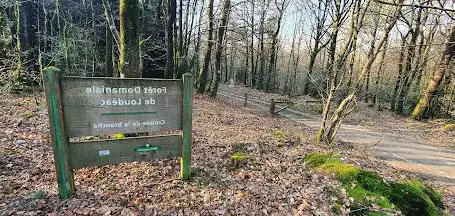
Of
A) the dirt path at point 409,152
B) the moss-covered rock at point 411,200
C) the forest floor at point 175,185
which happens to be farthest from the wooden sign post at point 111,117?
the dirt path at point 409,152

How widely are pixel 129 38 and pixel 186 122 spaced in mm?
2658

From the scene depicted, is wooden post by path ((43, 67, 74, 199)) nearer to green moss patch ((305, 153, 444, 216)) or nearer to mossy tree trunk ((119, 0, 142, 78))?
mossy tree trunk ((119, 0, 142, 78))

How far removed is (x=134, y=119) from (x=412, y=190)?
4.96 meters

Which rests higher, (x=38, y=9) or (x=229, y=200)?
(x=38, y=9)

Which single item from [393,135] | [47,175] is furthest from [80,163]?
[393,135]

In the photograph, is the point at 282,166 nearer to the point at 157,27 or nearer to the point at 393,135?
the point at 393,135

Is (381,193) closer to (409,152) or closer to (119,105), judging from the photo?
(119,105)

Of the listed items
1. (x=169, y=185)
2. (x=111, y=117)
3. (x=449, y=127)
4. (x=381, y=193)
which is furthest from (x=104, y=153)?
(x=449, y=127)

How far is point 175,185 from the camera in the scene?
448cm

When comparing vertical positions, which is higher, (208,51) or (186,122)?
(208,51)

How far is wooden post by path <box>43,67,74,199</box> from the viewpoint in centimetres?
343

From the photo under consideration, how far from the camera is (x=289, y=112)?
1719cm

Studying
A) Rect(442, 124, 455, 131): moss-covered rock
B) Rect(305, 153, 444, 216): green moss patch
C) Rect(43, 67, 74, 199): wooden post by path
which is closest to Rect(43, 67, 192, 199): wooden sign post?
Rect(43, 67, 74, 199): wooden post by path

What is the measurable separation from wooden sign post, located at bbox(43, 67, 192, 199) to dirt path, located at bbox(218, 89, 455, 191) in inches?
269
